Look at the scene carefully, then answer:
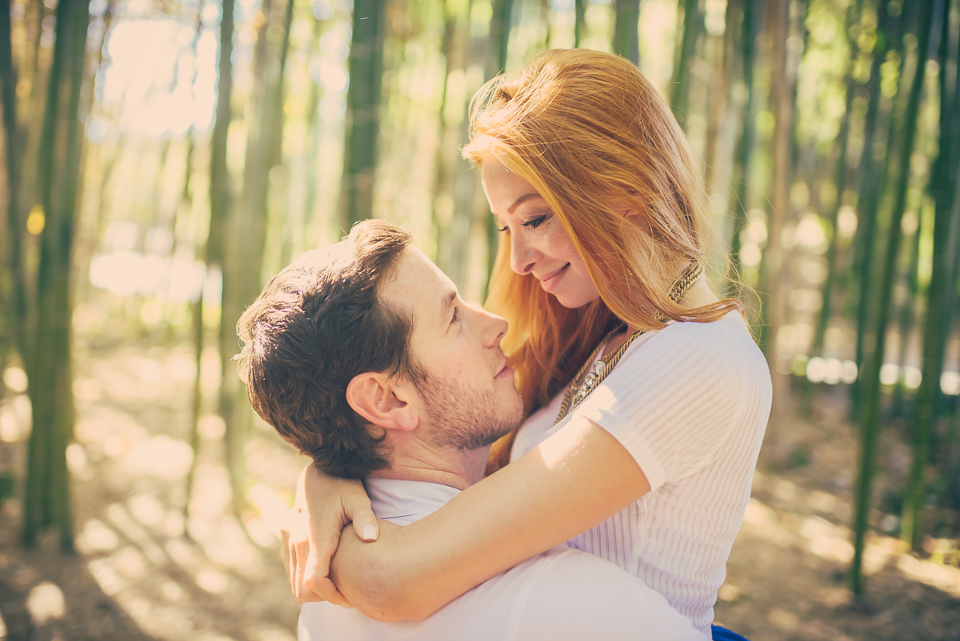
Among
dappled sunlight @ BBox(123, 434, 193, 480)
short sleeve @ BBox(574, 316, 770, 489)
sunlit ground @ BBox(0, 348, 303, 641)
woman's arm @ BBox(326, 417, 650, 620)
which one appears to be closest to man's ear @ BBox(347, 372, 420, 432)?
woman's arm @ BBox(326, 417, 650, 620)

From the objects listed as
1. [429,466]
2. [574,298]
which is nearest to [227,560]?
[429,466]

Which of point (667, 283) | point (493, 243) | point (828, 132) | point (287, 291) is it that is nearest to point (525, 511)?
point (667, 283)

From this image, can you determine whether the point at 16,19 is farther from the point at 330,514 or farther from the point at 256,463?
the point at 330,514

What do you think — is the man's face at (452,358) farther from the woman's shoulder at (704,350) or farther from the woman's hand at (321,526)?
the woman's shoulder at (704,350)

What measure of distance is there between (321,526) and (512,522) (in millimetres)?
399

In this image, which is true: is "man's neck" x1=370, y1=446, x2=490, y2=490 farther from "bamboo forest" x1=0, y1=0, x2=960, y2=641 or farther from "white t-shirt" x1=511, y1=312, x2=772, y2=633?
"bamboo forest" x1=0, y1=0, x2=960, y2=641

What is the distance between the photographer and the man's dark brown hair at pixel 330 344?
1.18 m

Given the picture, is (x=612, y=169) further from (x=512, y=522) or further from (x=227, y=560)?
(x=227, y=560)

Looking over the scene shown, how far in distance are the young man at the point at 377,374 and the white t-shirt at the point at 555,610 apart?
20cm

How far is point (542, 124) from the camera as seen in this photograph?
1161mm

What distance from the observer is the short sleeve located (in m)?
0.93

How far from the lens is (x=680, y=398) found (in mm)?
936

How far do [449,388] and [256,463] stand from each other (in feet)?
13.2

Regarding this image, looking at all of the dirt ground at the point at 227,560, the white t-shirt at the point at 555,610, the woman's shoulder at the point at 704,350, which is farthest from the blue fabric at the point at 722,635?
the dirt ground at the point at 227,560
